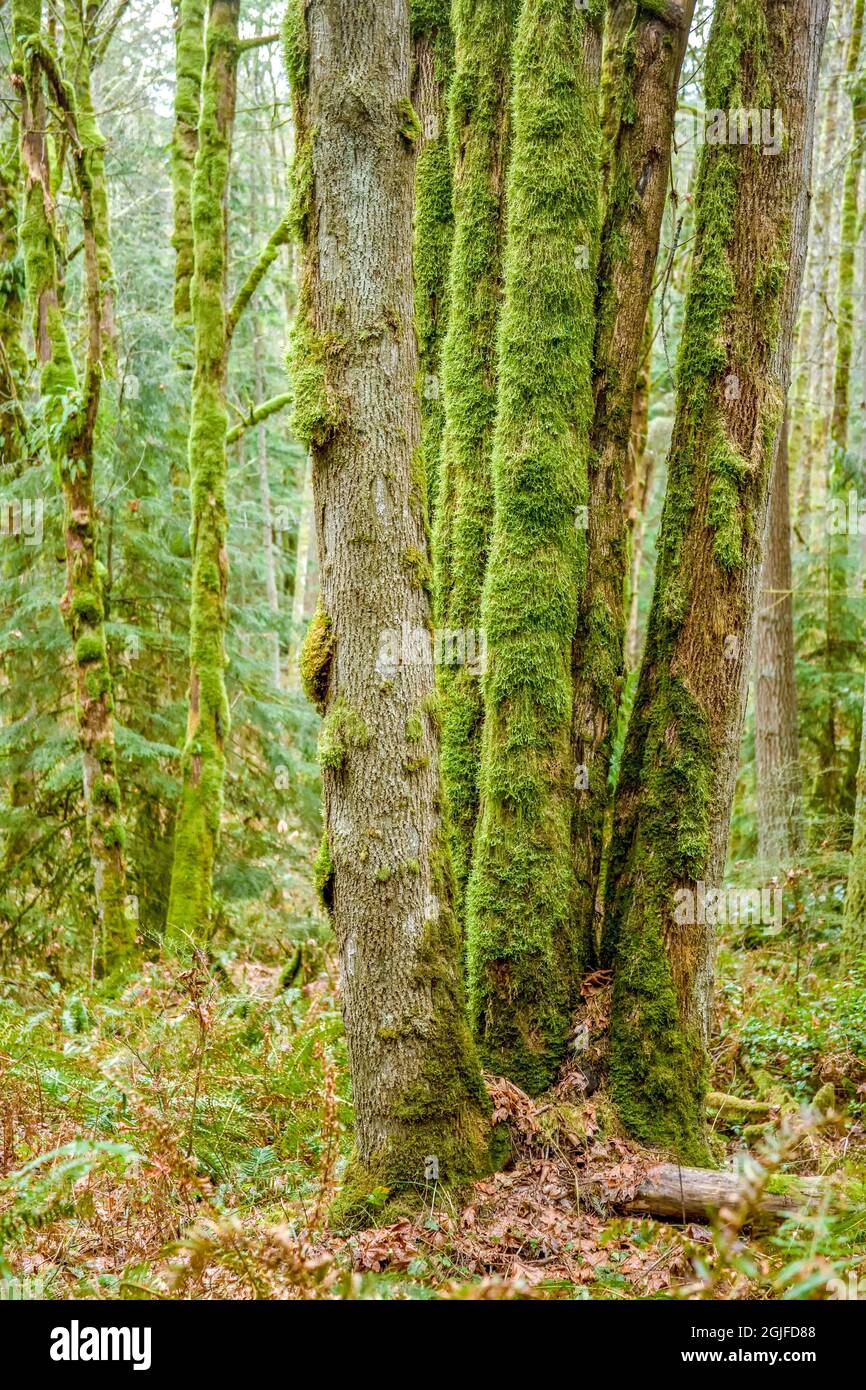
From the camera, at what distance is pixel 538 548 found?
4.80 metres

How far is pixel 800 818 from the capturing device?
34.2 feet

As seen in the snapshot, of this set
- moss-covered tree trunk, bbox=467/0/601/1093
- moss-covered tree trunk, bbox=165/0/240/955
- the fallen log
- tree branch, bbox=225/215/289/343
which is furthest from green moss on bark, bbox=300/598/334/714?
tree branch, bbox=225/215/289/343

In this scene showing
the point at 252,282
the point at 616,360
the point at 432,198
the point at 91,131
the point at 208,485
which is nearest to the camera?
the point at 616,360

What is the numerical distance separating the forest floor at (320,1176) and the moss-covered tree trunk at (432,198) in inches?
126

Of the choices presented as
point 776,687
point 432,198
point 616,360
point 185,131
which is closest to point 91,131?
point 185,131

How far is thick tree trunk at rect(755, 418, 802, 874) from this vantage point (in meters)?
10.5

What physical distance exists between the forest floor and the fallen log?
29 mm

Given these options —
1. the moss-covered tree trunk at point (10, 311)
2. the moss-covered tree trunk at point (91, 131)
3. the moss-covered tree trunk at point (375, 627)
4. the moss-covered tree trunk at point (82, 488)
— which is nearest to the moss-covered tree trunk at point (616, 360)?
the moss-covered tree trunk at point (375, 627)

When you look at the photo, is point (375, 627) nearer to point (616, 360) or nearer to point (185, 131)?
point (616, 360)

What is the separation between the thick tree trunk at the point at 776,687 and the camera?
10.5 meters

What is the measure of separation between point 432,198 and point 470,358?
1277 millimetres

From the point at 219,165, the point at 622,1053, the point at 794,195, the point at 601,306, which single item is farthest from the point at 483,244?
the point at 219,165

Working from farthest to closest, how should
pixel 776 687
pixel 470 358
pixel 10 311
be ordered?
pixel 10 311, pixel 776 687, pixel 470 358

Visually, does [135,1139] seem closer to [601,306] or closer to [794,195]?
[601,306]
